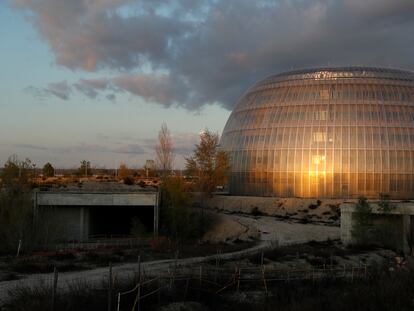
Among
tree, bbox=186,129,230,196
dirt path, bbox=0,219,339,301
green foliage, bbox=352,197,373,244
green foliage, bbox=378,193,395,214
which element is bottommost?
dirt path, bbox=0,219,339,301

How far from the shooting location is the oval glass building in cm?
8144

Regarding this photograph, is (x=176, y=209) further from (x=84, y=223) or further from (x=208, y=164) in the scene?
(x=208, y=164)

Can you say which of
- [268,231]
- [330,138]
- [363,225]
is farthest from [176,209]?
[330,138]

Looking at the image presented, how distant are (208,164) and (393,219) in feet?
104

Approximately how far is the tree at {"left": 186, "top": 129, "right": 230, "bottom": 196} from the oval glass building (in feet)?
22.2

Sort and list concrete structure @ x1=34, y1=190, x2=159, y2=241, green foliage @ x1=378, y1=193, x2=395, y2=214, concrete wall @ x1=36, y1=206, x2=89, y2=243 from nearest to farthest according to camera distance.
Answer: green foliage @ x1=378, y1=193, x2=395, y2=214 < concrete wall @ x1=36, y1=206, x2=89, y2=243 < concrete structure @ x1=34, y1=190, x2=159, y2=241

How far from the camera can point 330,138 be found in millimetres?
82938

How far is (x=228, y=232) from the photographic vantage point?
62.4 metres

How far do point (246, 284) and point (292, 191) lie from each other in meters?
55.3

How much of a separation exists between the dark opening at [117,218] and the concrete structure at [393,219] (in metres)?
23.3

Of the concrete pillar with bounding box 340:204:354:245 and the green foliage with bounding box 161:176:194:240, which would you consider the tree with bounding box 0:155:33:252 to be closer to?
the green foliage with bounding box 161:176:194:240

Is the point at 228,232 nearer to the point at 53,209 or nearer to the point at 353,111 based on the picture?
the point at 53,209

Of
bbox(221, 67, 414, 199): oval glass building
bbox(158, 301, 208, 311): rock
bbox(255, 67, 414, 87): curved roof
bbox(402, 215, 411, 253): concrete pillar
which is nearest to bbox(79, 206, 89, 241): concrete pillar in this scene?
bbox(221, 67, 414, 199): oval glass building

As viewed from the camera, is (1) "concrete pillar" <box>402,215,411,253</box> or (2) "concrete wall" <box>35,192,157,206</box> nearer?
(1) "concrete pillar" <box>402,215,411,253</box>
